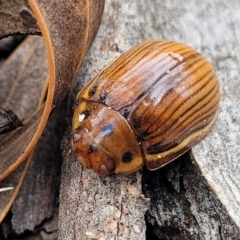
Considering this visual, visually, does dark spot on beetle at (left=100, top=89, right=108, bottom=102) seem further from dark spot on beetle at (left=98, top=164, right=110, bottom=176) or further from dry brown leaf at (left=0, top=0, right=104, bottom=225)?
dark spot on beetle at (left=98, top=164, right=110, bottom=176)

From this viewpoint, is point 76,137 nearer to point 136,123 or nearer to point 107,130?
point 107,130

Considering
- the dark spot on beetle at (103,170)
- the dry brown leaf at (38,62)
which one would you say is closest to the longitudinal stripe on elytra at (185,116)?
the dark spot on beetle at (103,170)

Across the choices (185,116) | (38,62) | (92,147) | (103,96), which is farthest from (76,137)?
(38,62)

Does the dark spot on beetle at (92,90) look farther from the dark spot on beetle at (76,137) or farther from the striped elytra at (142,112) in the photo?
the dark spot on beetle at (76,137)

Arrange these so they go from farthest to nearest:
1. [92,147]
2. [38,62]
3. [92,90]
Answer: [38,62] < [92,90] < [92,147]

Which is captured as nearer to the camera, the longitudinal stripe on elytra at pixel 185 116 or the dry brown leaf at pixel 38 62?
the dry brown leaf at pixel 38 62

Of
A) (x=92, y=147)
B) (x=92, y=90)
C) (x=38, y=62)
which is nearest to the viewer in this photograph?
(x=92, y=147)

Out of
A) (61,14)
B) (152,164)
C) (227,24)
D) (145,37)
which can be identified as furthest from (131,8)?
(152,164)

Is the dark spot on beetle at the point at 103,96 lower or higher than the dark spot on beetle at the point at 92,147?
higher

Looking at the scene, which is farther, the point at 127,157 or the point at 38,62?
the point at 38,62
